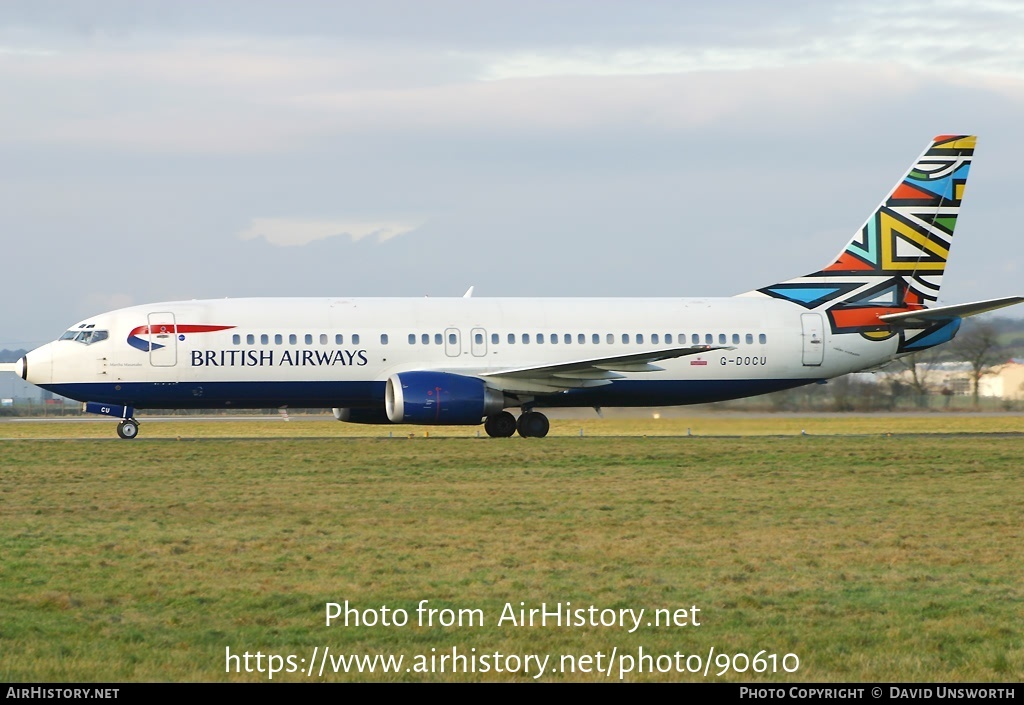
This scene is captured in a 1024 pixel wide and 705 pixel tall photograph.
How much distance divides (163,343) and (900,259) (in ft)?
69.8

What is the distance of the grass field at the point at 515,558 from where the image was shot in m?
10.6

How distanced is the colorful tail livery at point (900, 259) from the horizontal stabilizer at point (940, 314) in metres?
0.29

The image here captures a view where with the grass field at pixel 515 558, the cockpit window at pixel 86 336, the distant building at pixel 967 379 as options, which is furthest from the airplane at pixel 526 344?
the distant building at pixel 967 379

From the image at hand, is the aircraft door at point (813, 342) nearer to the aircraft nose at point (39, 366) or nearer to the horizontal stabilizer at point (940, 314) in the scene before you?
the horizontal stabilizer at point (940, 314)

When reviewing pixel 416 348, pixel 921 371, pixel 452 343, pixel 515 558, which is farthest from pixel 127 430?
pixel 921 371

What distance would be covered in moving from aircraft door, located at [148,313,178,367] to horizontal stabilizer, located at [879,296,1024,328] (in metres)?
19.9

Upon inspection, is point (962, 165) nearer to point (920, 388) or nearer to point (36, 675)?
point (920, 388)

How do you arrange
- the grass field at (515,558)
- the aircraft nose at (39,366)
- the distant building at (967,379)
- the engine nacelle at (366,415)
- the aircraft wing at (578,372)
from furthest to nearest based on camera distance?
the distant building at (967,379) < the engine nacelle at (366,415) < the aircraft nose at (39,366) < the aircraft wing at (578,372) < the grass field at (515,558)

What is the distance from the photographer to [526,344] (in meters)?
37.3

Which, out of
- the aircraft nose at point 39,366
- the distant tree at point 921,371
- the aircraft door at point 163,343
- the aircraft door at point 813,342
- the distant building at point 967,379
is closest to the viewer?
the aircraft door at point 163,343

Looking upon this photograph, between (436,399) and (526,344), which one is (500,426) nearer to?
(526,344)
